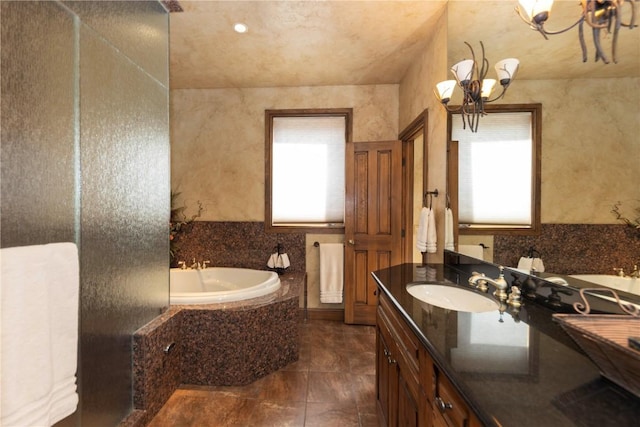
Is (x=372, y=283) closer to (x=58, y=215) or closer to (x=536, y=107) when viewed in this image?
(x=536, y=107)

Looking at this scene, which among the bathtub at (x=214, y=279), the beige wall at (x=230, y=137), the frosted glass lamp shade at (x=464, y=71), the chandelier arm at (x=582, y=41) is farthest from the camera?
the beige wall at (x=230, y=137)

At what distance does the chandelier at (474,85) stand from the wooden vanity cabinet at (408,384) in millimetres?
1208

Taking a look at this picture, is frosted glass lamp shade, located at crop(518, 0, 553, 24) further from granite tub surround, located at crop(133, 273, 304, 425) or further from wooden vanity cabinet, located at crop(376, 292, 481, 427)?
granite tub surround, located at crop(133, 273, 304, 425)

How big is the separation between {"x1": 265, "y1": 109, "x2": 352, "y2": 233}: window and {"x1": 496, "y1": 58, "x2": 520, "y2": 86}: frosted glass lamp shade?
1.99 meters

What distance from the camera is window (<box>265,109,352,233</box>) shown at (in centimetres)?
325

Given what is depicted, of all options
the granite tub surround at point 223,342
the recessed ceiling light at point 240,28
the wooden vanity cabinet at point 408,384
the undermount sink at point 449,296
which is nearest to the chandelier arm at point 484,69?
the undermount sink at point 449,296

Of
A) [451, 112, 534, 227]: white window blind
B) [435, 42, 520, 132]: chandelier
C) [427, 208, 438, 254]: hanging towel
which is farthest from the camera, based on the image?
[427, 208, 438, 254]: hanging towel

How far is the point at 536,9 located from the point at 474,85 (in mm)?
432

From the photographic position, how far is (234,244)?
10.7 ft

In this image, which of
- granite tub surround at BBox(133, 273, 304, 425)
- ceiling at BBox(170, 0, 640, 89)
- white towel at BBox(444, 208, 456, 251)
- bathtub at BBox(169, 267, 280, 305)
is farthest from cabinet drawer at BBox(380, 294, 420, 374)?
bathtub at BBox(169, 267, 280, 305)

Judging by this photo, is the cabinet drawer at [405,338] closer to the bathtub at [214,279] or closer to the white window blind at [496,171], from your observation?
the white window blind at [496,171]

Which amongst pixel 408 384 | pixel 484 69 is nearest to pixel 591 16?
pixel 484 69

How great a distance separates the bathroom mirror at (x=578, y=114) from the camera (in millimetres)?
905

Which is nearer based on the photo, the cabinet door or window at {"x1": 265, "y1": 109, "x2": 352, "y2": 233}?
the cabinet door
